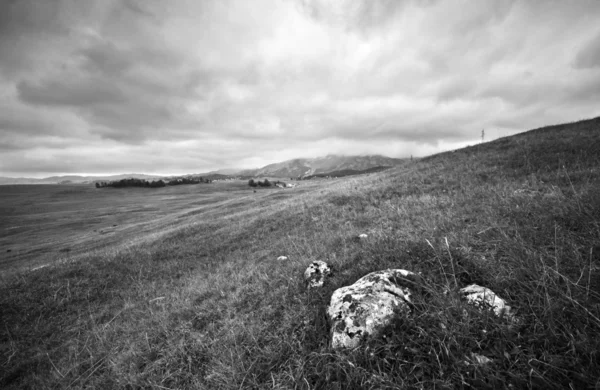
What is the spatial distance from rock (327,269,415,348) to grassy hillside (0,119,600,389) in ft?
0.52

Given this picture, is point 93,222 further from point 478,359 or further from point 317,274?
point 478,359

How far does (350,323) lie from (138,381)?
3.46 metres

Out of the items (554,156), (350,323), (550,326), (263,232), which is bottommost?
(263,232)

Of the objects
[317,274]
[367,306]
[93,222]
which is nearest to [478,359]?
[367,306]

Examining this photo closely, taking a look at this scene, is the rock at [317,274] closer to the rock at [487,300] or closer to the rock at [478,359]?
the rock at [487,300]

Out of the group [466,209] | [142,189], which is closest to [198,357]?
[466,209]

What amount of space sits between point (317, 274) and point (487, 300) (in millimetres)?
2822

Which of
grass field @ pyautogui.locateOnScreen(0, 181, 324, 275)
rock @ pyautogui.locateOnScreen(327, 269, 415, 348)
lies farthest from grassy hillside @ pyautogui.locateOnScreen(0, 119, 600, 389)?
grass field @ pyautogui.locateOnScreen(0, 181, 324, 275)

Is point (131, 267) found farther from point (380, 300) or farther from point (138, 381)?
point (380, 300)

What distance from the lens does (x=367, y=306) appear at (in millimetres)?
2912

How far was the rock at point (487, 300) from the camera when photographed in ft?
7.92

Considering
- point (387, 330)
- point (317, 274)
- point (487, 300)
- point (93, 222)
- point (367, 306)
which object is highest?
point (487, 300)

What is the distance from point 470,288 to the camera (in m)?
2.97

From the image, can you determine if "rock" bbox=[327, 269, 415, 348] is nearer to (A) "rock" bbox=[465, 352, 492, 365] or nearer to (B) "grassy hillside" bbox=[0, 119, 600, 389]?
(B) "grassy hillside" bbox=[0, 119, 600, 389]
